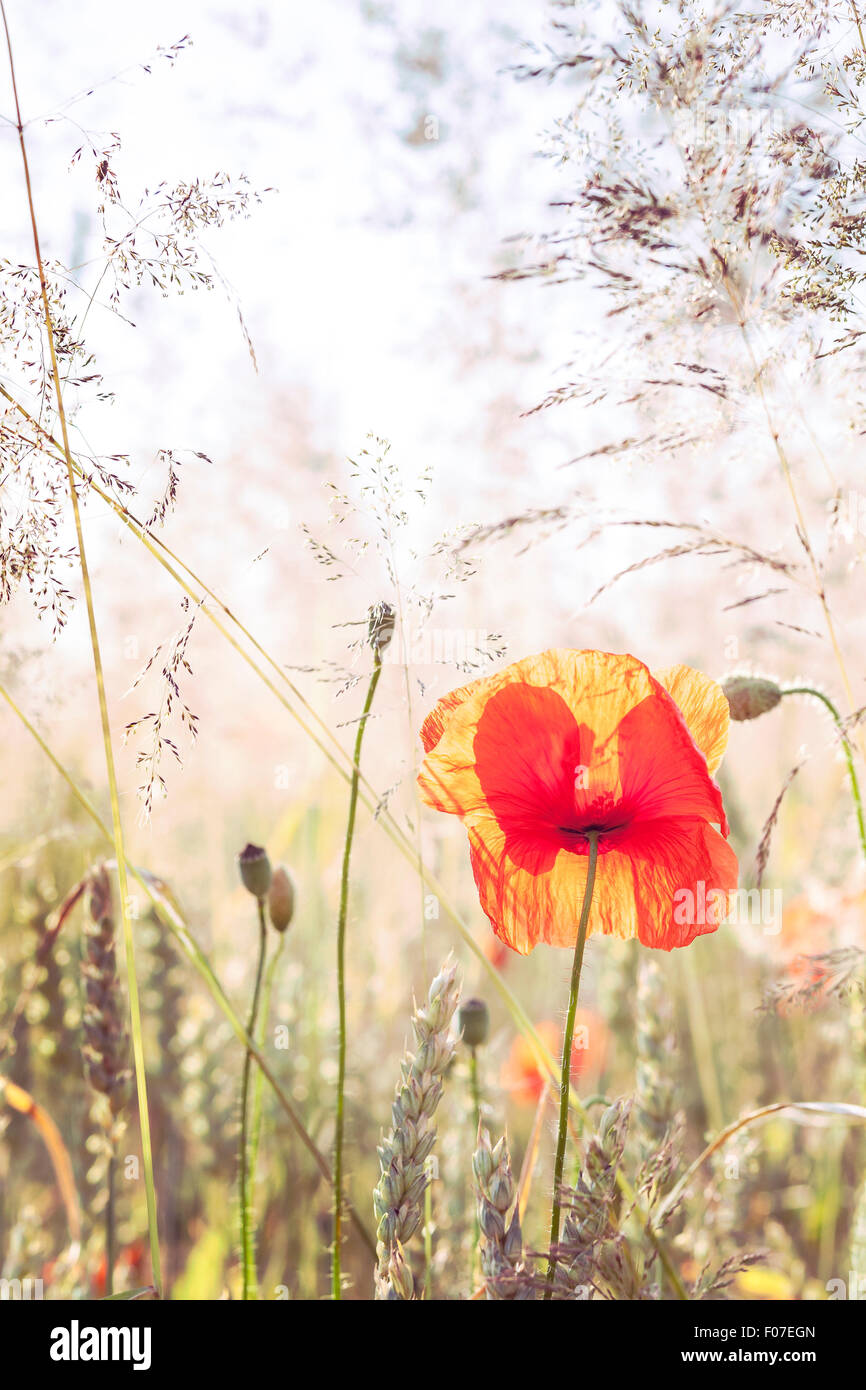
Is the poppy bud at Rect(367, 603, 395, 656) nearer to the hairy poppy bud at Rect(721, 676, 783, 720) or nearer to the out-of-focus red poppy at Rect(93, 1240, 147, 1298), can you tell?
the hairy poppy bud at Rect(721, 676, 783, 720)

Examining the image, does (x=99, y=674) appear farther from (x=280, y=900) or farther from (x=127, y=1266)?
(x=127, y=1266)

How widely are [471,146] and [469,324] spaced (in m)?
0.19

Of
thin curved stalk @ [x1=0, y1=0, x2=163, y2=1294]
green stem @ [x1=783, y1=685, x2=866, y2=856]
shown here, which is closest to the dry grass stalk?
thin curved stalk @ [x1=0, y1=0, x2=163, y2=1294]

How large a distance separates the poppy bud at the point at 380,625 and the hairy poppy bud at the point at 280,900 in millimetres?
206

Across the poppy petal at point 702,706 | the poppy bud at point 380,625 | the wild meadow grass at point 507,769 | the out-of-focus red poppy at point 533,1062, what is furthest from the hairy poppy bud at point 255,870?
the out-of-focus red poppy at point 533,1062

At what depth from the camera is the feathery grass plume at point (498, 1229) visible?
0.47 meters

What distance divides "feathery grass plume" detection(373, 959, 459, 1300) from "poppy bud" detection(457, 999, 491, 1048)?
0.54 ft

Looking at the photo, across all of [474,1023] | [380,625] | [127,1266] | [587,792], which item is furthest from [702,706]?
[127,1266]

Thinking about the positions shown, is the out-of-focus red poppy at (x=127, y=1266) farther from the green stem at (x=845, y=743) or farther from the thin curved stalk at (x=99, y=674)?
the green stem at (x=845, y=743)

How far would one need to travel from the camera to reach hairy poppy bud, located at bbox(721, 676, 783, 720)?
2.01 ft

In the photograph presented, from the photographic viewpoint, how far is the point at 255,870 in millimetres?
634

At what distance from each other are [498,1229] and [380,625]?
31 centimetres
